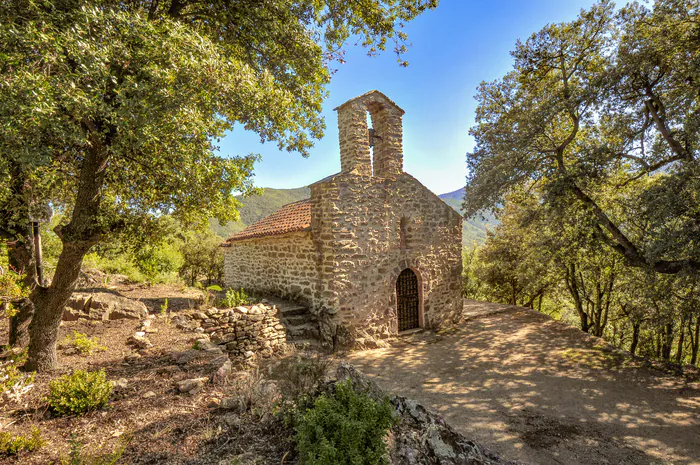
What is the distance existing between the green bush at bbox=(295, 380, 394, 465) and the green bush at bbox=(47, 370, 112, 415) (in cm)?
278

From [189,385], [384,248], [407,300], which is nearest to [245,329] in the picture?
[189,385]

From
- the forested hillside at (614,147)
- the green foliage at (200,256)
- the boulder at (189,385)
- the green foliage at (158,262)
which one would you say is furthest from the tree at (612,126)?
the green foliage at (200,256)

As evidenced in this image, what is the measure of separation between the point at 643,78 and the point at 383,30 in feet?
20.9

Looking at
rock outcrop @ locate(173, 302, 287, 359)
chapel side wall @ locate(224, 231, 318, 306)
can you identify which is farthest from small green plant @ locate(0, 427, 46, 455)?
chapel side wall @ locate(224, 231, 318, 306)

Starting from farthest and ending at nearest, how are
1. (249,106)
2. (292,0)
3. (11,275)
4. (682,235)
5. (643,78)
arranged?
(643,78), (292,0), (682,235), (249,106), (11,275)

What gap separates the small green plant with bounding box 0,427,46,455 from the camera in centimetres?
271

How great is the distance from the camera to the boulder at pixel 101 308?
7203mm

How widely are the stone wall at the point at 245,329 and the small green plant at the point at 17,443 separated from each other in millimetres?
4194

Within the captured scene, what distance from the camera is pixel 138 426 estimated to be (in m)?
3.31

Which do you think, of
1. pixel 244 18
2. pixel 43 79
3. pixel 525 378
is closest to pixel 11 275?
pixel 43 79

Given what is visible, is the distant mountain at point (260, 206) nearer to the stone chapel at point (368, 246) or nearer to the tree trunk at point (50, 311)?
the stone chapel at point (368, 246)

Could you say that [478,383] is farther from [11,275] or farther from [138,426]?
[11,275]

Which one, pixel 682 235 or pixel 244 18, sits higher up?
pixel 244 18

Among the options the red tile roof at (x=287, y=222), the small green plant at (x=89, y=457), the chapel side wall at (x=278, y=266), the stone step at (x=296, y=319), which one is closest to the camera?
the small green plant at (x=89, y=457)
